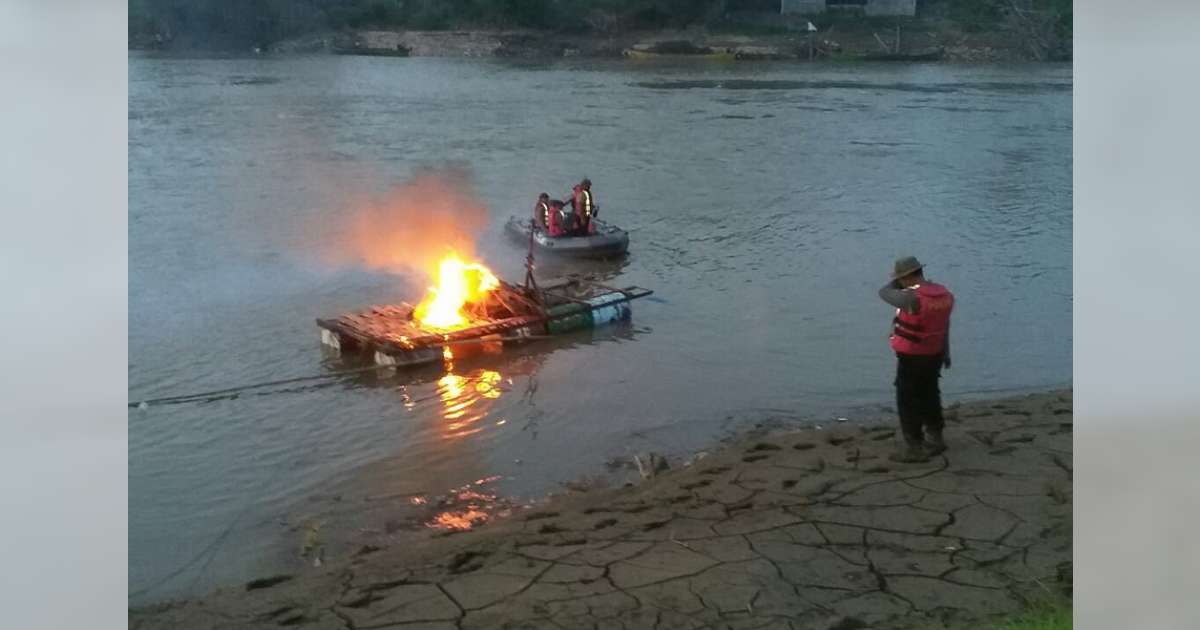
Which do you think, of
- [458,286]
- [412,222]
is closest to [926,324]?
[458,286]

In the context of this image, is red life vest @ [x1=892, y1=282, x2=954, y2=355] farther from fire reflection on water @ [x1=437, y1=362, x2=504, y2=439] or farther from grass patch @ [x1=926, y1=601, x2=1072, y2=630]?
fire reflection on water @ [x1=437, y1=362, x2=504, y2=439]

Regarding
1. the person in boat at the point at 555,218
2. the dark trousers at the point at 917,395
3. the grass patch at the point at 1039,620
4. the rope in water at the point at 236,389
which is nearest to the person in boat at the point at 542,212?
the person in boat at the point at 555,218

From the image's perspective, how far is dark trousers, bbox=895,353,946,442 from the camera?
412cm

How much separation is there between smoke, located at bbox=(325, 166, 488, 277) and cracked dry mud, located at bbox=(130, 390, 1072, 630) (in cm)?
92

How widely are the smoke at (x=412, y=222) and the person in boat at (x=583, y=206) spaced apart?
0.30 metres

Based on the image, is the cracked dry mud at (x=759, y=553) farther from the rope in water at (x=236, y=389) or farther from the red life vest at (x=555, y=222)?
the red life vest at (x=555, y=222)

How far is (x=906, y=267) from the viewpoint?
13.6 ft

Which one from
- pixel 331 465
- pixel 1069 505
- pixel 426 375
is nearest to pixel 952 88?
pixel 1069 505

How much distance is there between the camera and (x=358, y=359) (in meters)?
3.94

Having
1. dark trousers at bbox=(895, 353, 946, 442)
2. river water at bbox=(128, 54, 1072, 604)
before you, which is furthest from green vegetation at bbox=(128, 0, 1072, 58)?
dark trousers at bbox=(895, 353, 946, 442)

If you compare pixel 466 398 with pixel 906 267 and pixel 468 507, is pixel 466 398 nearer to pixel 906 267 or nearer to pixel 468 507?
pixel 468 507
